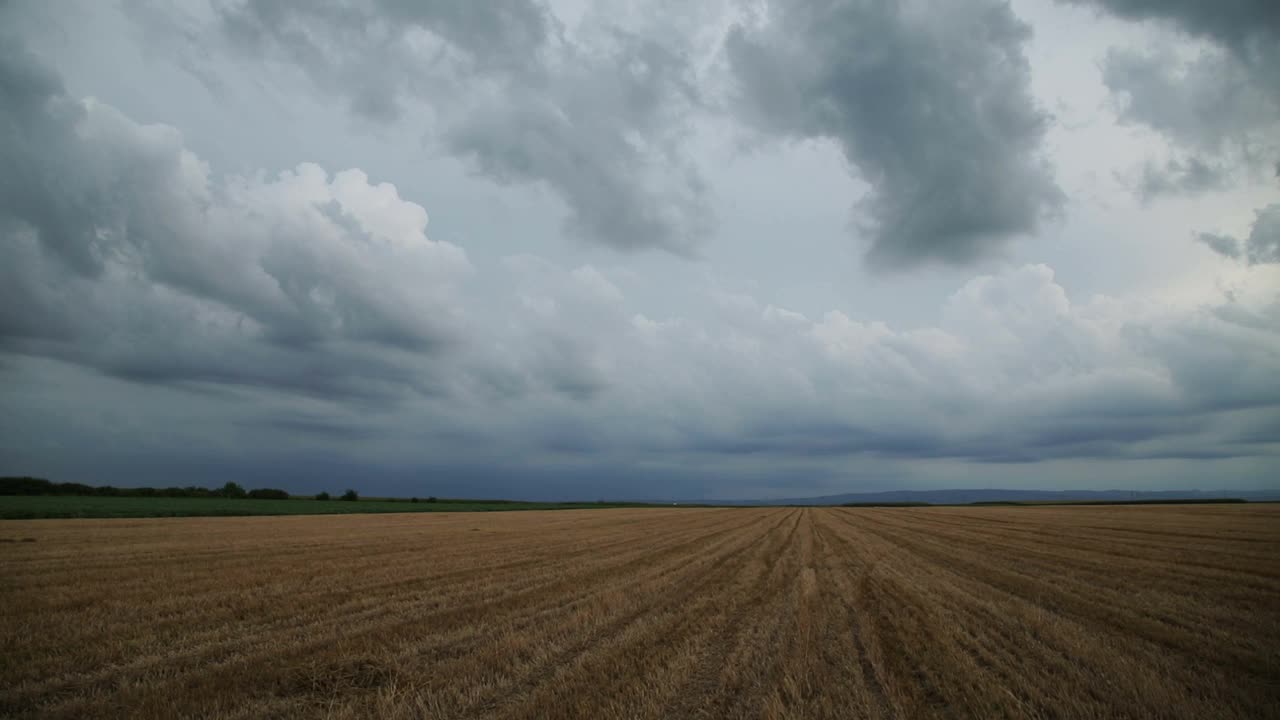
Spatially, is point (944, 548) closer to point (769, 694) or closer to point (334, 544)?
point (769, 694)

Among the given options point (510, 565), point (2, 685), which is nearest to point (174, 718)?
point (2, 685)

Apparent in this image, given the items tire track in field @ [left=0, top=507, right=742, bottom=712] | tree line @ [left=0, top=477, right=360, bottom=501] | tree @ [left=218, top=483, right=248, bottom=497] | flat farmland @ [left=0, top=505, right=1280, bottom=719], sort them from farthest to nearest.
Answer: tree @ [left=218, top=483, right=248, bottom=497] → tree line @ [left=0, top=477, right=360, bottom=501] → tire track in field @ [left=0, top=507, right=742, bottom=712] → flat farmland @ [left=0, top=505, right=1280, bottom=719]

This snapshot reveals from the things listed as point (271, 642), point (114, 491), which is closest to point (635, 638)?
point (271, 642)

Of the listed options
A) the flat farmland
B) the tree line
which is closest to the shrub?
the tree line

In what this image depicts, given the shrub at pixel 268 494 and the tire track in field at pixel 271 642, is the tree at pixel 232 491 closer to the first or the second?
the shrub at pixel 268 494

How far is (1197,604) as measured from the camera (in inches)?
412

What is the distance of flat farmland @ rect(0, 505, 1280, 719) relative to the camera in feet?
18.9

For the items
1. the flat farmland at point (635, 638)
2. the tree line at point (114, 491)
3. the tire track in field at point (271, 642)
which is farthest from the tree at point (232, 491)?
the tire track in field at point (271, 642)

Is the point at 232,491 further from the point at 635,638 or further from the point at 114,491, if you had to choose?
the point at 635,638

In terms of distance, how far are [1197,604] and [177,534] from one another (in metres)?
35.8

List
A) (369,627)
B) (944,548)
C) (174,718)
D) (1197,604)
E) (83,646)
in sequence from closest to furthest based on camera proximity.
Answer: (174,718)
(83,646)
(369,627)
(1197,604)
(944,548)

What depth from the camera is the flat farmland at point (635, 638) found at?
5.77 m

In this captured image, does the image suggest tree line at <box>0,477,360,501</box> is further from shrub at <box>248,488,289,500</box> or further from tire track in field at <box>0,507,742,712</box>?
tire track in field at <box>0,507,742,712</box>

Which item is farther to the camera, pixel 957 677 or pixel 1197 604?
pixel 1197 604
